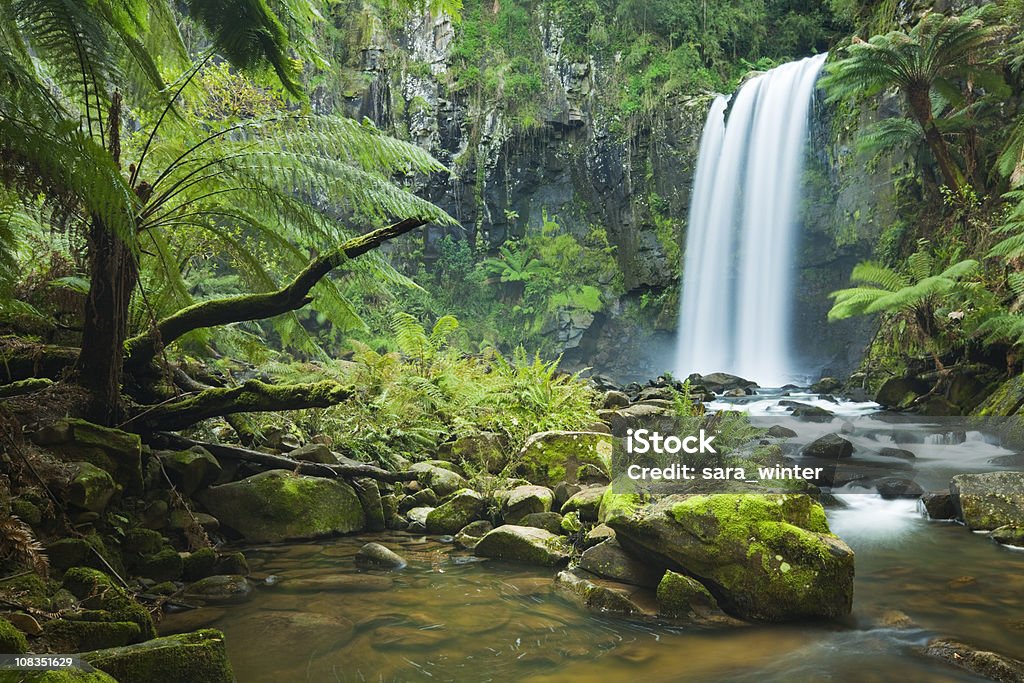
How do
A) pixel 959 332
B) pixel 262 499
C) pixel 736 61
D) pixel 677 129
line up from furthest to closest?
1. pixel 736 61
2. pixel 677 129
3. pixel 959 332
4. pixel 262 499

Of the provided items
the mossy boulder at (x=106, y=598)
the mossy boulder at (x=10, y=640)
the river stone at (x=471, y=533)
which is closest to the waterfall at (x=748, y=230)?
the river stone at (x=471, y=533)

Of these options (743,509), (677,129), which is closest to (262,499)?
(743,509)

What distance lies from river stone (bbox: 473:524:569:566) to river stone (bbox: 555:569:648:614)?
329 millimetres

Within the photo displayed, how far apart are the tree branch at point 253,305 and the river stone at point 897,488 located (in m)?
4.02

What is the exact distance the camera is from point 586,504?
13.2 ft

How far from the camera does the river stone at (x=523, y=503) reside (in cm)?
428

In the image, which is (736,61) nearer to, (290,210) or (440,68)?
(440,68)

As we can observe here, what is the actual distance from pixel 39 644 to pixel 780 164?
15617mm

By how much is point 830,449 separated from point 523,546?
3.68 metres

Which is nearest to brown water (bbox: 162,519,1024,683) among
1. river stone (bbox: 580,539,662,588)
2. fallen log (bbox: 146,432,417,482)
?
river stone (bbox: 580,539,662,588)

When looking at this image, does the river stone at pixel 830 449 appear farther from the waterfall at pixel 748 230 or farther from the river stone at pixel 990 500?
the waterfall at pixel 748 230

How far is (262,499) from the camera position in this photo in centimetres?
406

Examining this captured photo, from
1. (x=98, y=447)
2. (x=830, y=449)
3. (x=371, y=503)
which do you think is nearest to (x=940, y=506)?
(x=830, y=449)

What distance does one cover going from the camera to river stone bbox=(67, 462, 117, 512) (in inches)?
115
